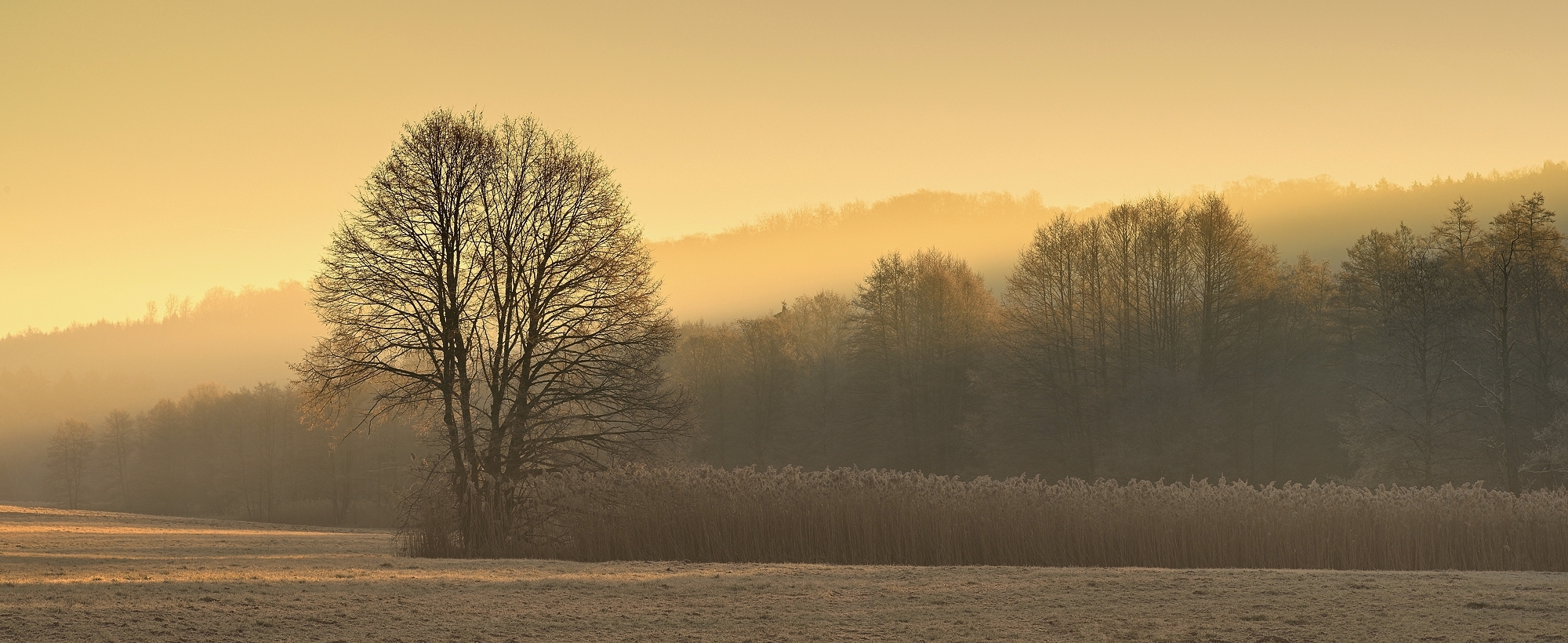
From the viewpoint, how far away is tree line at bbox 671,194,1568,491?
36.7 m

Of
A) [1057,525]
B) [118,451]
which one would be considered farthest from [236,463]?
[1057,525]

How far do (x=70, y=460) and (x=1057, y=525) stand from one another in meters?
107

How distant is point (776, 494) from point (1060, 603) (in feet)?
24.0

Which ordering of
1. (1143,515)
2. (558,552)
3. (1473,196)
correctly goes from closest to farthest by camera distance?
(1143,515) < (558,552) < (1473,196)

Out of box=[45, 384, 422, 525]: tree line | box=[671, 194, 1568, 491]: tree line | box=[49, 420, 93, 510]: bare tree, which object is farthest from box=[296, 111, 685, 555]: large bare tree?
box=[49, 420, 93, 510]: bare tree

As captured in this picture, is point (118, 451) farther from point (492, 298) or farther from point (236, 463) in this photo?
point (492, 298)

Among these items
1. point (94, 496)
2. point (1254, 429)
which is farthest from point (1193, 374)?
point (94, 496)

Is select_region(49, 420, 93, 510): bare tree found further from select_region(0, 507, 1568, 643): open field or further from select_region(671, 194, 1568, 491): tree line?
select_region(0, 507, 1568, 643): open field

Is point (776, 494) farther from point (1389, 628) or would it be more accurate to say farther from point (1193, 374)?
point (1193, 374)

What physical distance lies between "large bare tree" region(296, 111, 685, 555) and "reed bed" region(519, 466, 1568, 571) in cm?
531

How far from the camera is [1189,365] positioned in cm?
4872

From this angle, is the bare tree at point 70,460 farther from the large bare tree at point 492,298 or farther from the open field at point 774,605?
the open field at point 774,605

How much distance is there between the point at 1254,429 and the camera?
4762 centimetres

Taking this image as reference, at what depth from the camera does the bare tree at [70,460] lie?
9769 centimetres
